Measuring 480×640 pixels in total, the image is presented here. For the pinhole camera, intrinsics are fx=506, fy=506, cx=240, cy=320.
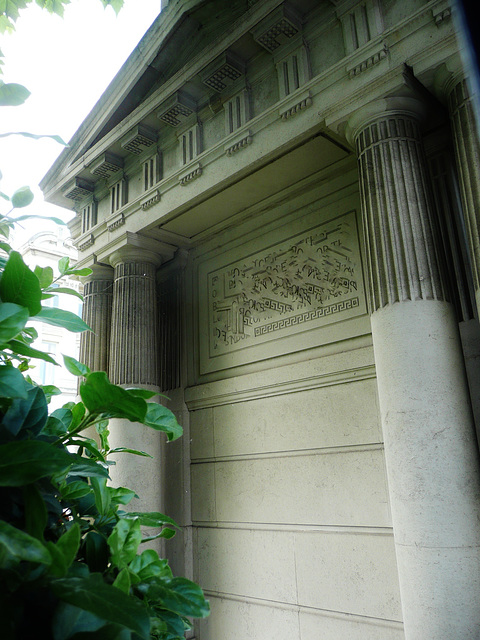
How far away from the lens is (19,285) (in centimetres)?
71

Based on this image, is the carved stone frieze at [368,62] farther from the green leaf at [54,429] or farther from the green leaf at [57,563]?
the green leaf at [57,563]

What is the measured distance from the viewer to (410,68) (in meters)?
4.60

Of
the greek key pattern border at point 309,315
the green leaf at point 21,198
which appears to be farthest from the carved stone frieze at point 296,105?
the green leaf at point 21,198

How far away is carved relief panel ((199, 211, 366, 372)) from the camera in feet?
19.5

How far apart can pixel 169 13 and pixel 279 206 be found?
2.86m

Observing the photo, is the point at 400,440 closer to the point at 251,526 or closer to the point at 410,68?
the point at 251,526

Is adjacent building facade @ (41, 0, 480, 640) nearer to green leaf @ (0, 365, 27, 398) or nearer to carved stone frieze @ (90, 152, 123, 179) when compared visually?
carved stone frieze @ (90, 152, 123, 179)

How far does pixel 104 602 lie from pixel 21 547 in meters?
0.10

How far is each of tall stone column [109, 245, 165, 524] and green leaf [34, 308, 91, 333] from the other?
18.9ft

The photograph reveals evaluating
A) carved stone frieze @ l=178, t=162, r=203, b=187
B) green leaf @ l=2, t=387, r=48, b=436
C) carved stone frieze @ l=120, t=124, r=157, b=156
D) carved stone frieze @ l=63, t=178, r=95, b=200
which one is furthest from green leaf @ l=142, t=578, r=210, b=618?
carved stone frieze @ l=63, t=178, r=95, b=200

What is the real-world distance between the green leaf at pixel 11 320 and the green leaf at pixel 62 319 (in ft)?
0.54

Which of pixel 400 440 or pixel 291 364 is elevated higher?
pixel 291 364

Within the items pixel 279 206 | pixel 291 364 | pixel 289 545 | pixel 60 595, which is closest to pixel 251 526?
pixel 289 545

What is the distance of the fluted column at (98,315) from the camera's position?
26.6ft
